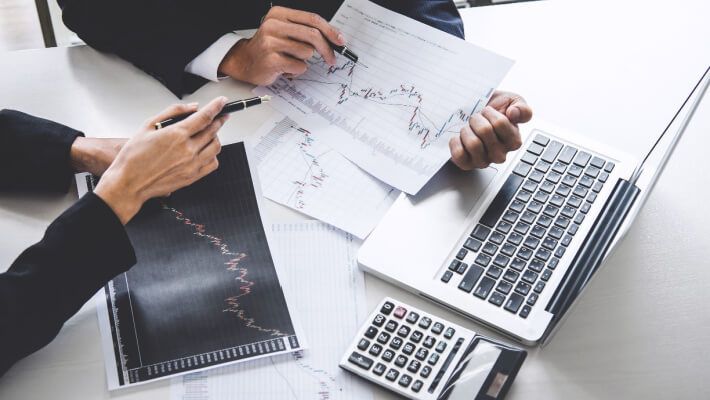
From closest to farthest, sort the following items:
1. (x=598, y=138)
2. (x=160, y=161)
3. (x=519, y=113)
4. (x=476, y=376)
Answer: (x=476, y=376), (x=160, y=161), (x=519, y=113), (x=598, y=138)

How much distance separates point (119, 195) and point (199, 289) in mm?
154

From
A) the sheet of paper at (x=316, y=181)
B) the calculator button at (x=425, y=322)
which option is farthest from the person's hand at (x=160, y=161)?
the calculator button at (x=425, y=322)

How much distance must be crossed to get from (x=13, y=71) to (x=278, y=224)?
1.77 feet

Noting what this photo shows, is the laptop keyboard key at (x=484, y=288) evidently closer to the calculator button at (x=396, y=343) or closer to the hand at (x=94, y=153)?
the calculator button at (x=396, y=343)

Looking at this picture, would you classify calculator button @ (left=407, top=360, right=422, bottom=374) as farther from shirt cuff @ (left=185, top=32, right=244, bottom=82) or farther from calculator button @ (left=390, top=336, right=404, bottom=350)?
shirt cuff @ (left=185, top=32, right=244, bottom=82)

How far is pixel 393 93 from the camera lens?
1.11 metres

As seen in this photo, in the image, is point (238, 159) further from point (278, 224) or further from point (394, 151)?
point (394, 151)

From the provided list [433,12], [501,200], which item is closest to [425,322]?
[501,200]

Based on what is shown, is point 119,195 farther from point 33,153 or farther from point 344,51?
point 344,51

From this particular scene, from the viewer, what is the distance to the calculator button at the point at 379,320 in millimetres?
878

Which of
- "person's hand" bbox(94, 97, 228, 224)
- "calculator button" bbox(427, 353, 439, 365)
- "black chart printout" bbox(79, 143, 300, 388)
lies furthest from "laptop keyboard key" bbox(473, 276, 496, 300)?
"person's hand" bbox(94, 97, 228, 224)

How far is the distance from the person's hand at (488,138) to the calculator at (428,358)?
10.0 inches

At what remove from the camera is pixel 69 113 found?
44.4 inches

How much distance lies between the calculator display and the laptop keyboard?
0.25ft
